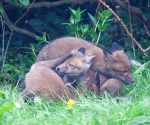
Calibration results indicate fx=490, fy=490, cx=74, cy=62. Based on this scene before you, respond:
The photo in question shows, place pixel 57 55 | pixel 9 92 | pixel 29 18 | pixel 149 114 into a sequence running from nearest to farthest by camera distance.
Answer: pixel 149 114
pixel 9 92
pixel 57 55
pixel 29 18

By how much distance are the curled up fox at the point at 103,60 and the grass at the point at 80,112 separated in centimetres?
58

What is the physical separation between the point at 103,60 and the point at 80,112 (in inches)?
81.3

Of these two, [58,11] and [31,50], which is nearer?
[31,50]

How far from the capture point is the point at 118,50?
296 inches

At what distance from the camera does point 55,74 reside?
21.4 ft

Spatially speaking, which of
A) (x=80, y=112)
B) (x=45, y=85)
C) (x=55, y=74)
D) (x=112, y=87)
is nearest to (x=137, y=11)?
(x=112, y=87)

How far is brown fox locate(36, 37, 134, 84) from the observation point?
7152mm

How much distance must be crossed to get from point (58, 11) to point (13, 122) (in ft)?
15.5

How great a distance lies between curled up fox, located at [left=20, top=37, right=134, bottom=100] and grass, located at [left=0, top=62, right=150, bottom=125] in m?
0.58

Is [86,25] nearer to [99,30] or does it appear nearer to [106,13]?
[99,30]

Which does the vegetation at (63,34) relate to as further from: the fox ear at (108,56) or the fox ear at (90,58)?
the fox ear at (90,58)

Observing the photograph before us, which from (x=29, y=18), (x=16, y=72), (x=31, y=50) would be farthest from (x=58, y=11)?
(x=16, y=72)

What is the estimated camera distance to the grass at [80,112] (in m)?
4.84

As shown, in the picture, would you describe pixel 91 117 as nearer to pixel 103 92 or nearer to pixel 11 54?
pixel 103 92
